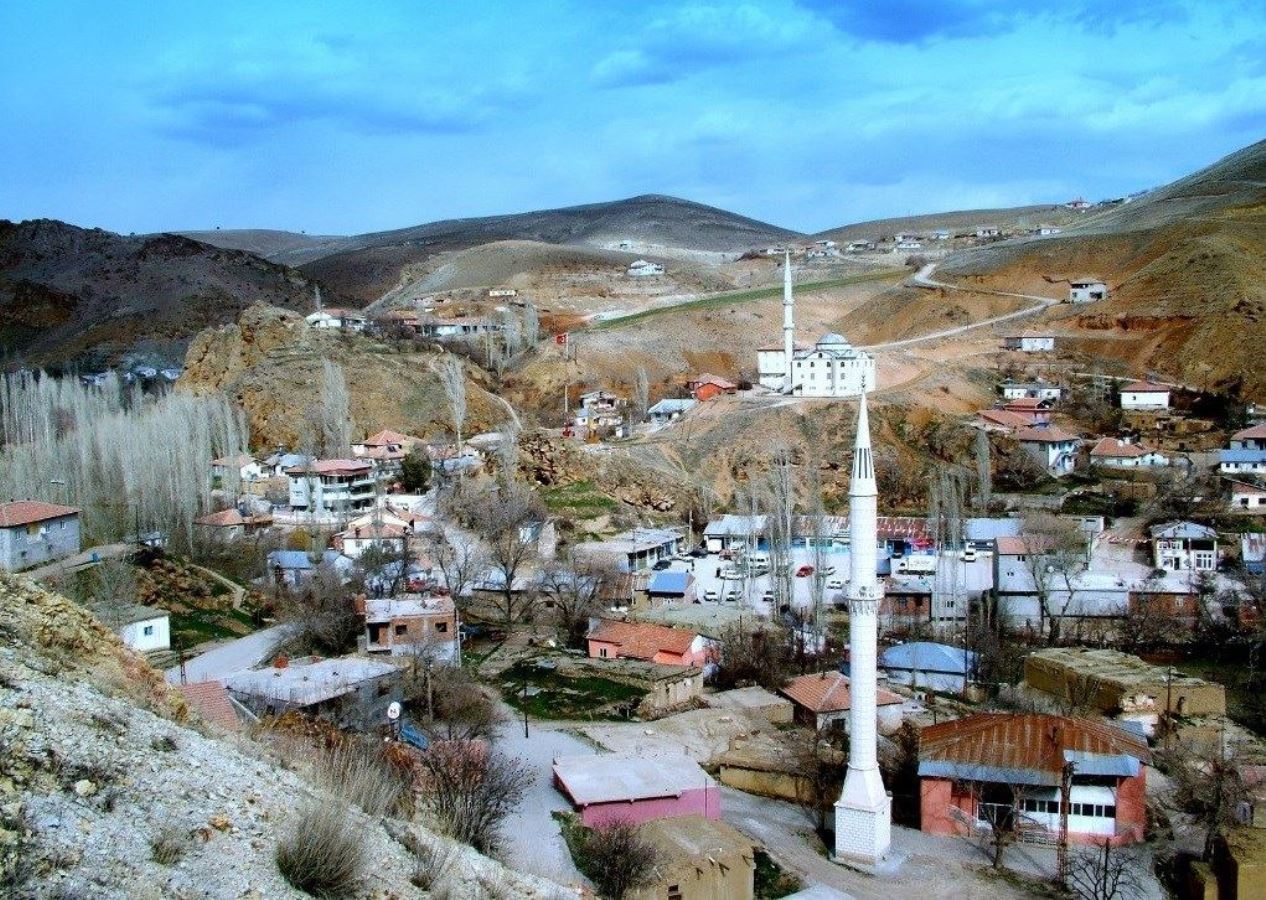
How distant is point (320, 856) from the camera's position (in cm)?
634

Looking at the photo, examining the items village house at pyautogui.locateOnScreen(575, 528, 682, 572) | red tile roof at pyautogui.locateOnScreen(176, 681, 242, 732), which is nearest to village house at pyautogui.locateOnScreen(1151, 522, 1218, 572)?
village house at pyautogui.locateOnScreen(575, 528, 682, 572)

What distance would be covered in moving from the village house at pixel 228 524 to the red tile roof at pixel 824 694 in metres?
20.1

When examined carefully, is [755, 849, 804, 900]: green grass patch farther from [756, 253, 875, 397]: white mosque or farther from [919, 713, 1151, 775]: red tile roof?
[756, 253, 875, 397]: white mosque

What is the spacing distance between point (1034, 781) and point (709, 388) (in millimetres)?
38912

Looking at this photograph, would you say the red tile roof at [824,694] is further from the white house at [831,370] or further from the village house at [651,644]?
the white house at [831,370]

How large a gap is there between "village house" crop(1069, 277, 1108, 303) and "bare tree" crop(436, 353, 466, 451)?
33301mm

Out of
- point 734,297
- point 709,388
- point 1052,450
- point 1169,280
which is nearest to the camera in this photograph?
point 1052,450

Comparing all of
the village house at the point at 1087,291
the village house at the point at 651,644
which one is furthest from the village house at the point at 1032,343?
the village house at the point at 651,644

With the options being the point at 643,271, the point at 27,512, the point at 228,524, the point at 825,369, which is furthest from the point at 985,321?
the point at 27,512

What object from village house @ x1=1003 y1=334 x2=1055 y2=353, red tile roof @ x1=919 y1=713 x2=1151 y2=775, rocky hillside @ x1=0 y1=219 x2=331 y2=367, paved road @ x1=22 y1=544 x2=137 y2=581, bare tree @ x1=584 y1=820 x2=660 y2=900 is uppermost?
rocky hillside @ x1=0 y1=219 x2=331 y2=367

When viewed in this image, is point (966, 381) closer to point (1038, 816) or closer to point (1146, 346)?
point (1146, 346)

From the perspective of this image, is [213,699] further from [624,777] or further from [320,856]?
[320,856]

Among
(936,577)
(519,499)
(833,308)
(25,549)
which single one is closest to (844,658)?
(936,577)

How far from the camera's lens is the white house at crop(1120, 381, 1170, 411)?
4816cm
